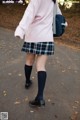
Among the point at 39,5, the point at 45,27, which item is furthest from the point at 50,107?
the point at 39,5

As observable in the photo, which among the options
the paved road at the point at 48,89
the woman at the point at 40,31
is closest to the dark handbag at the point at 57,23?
the woman at the point at 40,31

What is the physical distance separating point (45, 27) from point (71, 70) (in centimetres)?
251

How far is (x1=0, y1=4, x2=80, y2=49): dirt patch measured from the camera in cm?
1208

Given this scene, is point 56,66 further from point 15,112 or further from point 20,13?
point 20,13

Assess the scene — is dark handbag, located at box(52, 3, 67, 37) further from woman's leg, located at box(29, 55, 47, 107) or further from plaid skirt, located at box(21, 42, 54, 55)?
woman's leg, located at box(29, 55, 47, 107)

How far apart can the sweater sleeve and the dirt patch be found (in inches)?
234

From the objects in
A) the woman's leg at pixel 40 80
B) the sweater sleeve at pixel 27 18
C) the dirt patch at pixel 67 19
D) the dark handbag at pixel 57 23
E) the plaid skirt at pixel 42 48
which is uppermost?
the sweater sleeve at pixel 27 18

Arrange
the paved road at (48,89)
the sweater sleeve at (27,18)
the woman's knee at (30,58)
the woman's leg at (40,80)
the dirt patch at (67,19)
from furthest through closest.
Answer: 1. the dirt patch at (67,19)
2. the woman's knee at (30,58)
3. the woman's leg at (40,80)
4. the paved road at (48,89)
5. the sweater sleeve at (27,18)

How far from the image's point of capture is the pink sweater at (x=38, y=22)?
4973 mm

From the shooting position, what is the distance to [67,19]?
1603cm

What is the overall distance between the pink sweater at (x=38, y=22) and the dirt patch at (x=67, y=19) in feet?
18.7

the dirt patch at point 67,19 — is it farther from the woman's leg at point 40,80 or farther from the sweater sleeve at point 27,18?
the sweater sleeve at point 27,18

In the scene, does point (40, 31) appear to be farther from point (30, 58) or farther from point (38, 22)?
point (30, 58)

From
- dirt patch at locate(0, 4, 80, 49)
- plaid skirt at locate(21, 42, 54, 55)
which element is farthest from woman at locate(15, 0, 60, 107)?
dirt patch at locate(0, 4, 80, 49)
